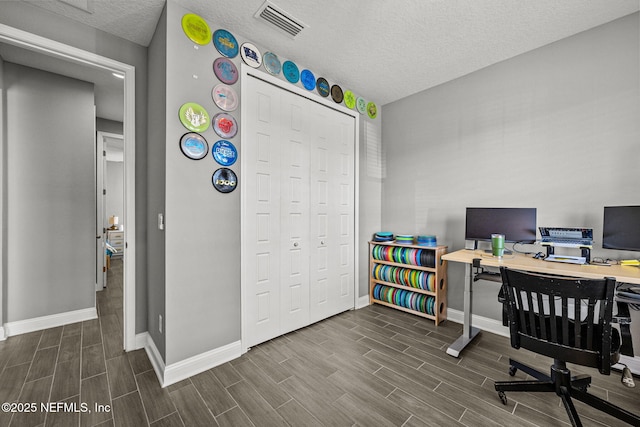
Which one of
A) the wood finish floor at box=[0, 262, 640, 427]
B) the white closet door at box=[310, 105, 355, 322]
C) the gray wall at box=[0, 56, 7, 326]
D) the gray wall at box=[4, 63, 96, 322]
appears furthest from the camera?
the white closet door at box=[310, 105, 355, 322]

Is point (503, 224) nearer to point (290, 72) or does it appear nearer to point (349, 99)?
point (349, 99)

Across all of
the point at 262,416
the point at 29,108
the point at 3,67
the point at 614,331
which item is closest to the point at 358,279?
the point at 262,416

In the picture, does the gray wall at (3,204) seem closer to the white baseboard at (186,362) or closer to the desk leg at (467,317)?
the white baseboard at (186,362)

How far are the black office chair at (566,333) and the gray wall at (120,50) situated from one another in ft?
9.77

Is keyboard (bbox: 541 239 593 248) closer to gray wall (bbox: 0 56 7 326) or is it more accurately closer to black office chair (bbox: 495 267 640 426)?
black office chair (bbox: 495 267 640 426)

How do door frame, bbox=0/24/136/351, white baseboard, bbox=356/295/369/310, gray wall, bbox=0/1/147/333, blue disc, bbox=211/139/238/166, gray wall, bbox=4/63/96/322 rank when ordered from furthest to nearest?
white baseboard, bbox=356/295/369/310 < gray wall, bbox=4/63/96/322 < door frame, bbox=0/24/136/351 < blue disc, bbox=211/139/238/166 < gray wall, bbox=0/1/147/333

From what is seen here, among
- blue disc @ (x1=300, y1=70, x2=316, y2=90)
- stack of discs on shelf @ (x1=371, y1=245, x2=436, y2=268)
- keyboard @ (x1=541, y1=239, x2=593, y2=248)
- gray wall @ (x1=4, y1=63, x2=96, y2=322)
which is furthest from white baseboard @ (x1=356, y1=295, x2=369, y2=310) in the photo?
gray wall @ (x1=4, y1=63, x2=96, y2=322)

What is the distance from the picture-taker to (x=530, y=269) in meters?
1.93

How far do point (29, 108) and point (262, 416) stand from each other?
149 inches

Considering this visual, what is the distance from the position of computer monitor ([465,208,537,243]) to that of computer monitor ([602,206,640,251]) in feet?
1.50

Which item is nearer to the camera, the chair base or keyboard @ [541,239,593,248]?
the chair base

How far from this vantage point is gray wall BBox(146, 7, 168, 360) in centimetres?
204

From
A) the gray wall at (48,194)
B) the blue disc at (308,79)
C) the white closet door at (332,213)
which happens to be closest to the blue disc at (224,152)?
the white closet door at (332,213)

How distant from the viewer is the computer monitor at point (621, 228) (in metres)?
1.97
